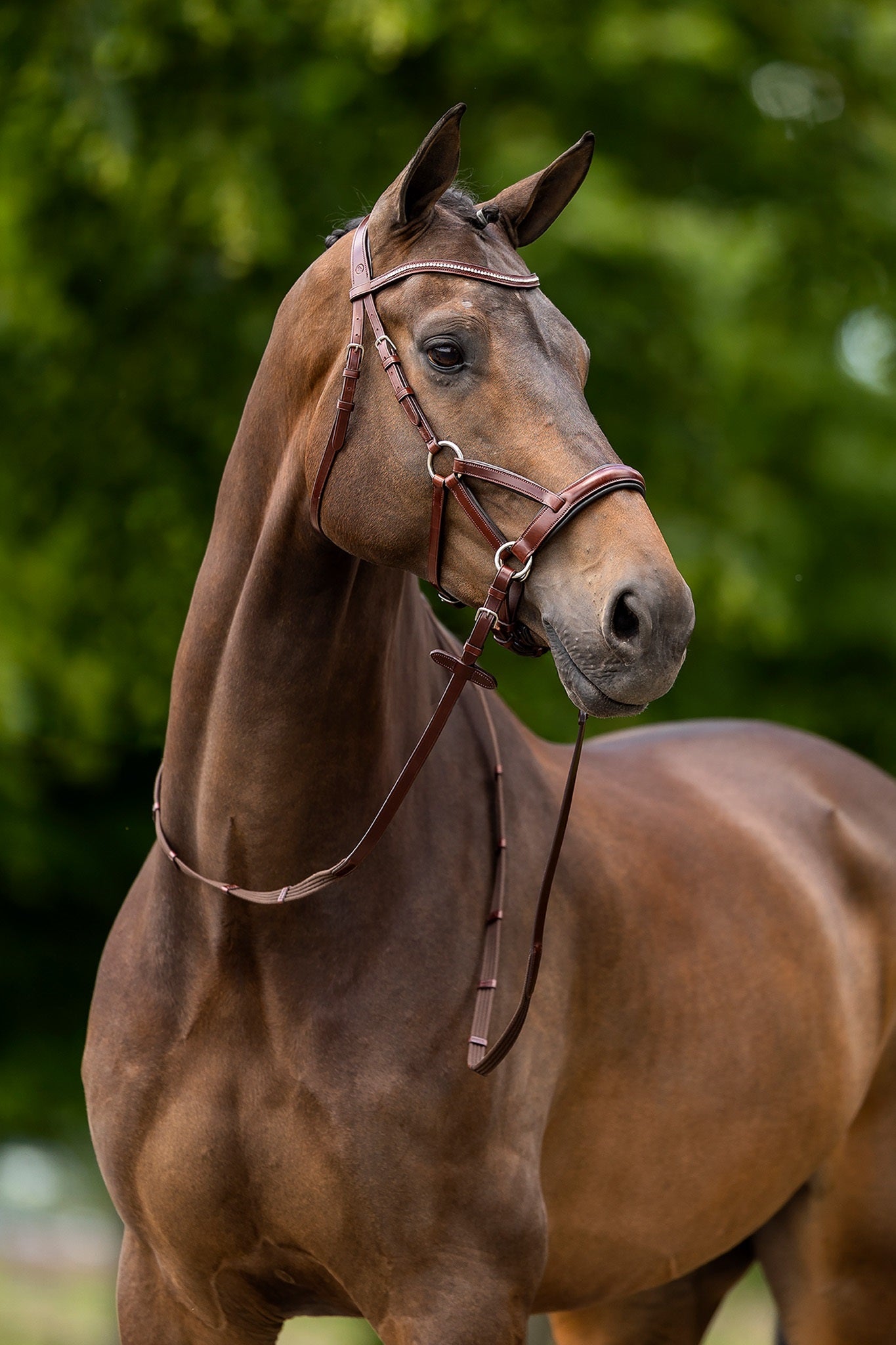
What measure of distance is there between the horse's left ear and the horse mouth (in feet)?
2.82

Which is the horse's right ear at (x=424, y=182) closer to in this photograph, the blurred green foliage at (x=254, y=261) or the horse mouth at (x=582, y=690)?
the horse mouth at (x=582, y=690)

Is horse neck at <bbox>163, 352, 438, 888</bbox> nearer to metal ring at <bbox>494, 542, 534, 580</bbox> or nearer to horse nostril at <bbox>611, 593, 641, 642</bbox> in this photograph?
metal ring at <bbox>494, 542, 534, 580</bbox>

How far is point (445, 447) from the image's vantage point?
2.27 meters

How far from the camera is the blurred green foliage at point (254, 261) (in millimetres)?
5859

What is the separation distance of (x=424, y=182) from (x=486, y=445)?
19.3 inches

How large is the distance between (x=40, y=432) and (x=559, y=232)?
251 cm

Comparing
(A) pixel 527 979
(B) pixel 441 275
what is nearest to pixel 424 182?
(B) pixel 441 275

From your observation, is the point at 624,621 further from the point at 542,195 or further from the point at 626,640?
the point at 542,195

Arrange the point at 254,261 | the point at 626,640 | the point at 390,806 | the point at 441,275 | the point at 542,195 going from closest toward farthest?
the point at 626,640
the point at 441,275
the point at 390,806
the point at 542,195
the point at 254,261

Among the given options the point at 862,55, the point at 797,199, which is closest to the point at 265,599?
the point at 797,199

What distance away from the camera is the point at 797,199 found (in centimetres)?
718

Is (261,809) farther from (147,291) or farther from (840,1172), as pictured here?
(147,291)

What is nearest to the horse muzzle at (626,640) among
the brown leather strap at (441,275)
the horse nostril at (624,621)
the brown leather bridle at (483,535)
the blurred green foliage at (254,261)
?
the horse nostril at (624,621)

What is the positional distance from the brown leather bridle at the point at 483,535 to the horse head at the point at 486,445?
0.05 feet
